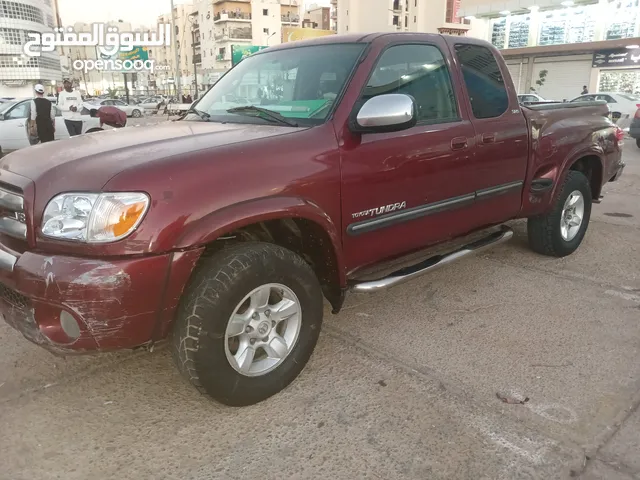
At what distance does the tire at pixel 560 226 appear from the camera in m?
4.71

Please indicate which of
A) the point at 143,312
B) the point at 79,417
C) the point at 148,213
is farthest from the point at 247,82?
the point at 79,417

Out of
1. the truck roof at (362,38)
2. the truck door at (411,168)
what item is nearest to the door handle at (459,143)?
the truck door at (411,168)

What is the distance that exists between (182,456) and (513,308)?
2.58 m

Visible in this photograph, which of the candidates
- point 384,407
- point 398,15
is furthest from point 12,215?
point 398,15

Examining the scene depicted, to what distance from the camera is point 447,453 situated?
2363 mm

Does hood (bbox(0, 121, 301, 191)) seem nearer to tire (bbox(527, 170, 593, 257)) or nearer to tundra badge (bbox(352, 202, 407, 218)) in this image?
tundra badge (bbox(352, 202, 407, 218))

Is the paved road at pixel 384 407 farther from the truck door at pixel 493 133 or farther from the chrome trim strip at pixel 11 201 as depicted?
the chrome trim strip at pixel 11 201

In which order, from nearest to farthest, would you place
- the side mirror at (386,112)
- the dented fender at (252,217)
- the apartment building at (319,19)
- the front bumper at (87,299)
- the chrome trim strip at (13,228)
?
the front bumper at (87,299), the dented fender at (252,217), the chrome trim strip at (13,228), the side mirror at (386,112), the apartment building at (319,19)

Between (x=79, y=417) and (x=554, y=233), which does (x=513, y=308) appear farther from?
(x=79, y=417)

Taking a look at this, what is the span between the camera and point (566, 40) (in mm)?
31344

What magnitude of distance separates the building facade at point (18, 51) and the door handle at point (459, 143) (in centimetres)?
8269

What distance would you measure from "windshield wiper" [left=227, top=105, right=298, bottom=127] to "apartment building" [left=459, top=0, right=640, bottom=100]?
1206 inches

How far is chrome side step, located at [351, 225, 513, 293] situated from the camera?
10.2 feet

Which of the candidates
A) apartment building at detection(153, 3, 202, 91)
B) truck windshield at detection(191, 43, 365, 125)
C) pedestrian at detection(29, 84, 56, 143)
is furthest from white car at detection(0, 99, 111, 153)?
apartment building at detection(153, 3, 202, 91)
